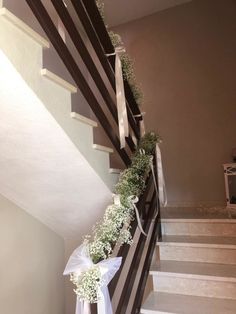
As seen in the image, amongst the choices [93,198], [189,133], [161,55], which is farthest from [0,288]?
[161,55]

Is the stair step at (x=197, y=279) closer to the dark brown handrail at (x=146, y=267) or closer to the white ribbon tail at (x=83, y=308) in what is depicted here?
the dark brown handrail at (x=146, y=267)

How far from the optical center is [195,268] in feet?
7.04

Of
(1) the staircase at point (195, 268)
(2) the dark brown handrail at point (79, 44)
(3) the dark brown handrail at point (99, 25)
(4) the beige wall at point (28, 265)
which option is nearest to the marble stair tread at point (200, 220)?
(1) the staircase at point (195, 268)

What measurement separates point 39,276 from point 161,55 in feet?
11.5

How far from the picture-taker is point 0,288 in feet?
7.66

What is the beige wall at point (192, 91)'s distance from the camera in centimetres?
376

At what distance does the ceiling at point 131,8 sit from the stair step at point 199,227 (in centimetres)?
325

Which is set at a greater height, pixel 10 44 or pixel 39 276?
pixel 10 44

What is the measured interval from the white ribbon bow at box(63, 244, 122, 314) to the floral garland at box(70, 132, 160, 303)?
0.03 m

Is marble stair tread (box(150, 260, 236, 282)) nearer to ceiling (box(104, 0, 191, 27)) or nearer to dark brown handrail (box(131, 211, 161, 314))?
dark brown handrail (box(131, 211, 161, 314))

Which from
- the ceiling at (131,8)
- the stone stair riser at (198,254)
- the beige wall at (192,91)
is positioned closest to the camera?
the stone stair riser at (198,254)

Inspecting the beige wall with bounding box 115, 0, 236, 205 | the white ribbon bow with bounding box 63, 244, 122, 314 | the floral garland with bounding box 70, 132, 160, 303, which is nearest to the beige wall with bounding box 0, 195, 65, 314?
the floral garland with bounding box 70, 132, 160, 303

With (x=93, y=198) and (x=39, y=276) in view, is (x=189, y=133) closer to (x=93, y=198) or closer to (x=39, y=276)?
(x=93, y=198)

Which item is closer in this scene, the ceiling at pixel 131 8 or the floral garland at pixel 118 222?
the floral garland at pixel 118 222
